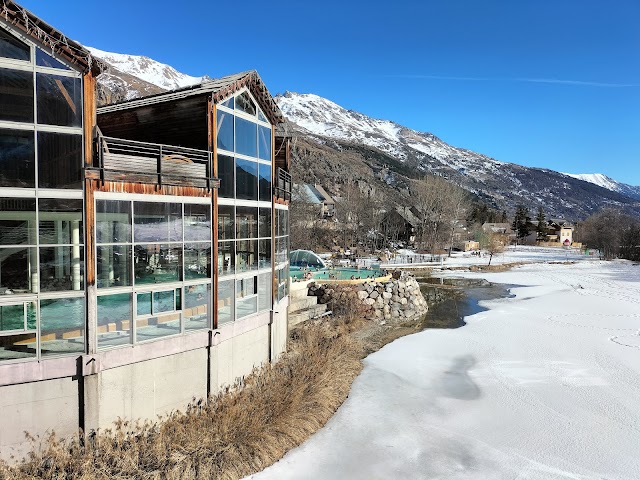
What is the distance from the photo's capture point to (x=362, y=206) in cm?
6738

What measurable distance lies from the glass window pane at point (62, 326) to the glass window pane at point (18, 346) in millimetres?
162

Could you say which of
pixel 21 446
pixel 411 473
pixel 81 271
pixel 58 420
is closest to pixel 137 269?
pixel 81 271

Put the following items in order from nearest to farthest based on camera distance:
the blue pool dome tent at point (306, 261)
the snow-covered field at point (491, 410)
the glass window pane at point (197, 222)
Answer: the snow-covered field at point (491, 410) → the glass window pane at point (197, 222) → the blue pool dome tent at point (306, 261)

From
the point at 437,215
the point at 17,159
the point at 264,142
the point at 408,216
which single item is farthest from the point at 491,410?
the point at 408,216

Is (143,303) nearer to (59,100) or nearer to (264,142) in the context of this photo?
(59,100)

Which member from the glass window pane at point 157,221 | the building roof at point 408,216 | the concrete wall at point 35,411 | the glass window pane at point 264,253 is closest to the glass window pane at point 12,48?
the glass window pane at point 157,221

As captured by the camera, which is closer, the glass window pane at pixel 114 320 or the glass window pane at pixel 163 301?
the glass window pane at pixel 114 320

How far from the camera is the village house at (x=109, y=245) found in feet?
26.1

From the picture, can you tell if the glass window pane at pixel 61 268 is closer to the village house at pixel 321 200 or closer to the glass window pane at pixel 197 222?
the glass window pane at pixel 197 222

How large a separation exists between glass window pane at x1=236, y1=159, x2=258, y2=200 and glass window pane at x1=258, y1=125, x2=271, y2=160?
0.61 meters

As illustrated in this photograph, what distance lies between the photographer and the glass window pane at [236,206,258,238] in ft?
39.4

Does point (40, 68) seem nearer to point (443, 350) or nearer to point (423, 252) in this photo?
point (443, 350)

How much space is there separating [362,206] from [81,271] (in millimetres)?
60233

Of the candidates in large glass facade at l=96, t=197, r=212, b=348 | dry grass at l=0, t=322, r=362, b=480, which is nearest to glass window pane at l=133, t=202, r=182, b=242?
large glass facade at l=96, t=197, r=212, b=348
